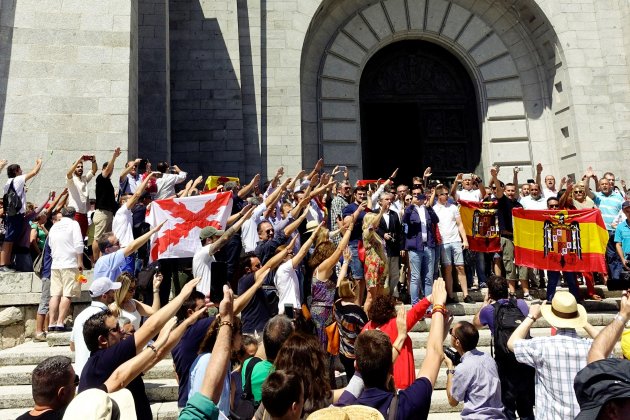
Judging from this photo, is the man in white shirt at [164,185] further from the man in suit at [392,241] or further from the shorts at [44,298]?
the man in suit at [392,241]

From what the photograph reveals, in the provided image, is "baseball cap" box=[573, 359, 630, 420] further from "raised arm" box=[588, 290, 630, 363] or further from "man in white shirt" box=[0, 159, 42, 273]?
"man in white shirt" box=[0, 159, 42, 273]

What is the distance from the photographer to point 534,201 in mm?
10625

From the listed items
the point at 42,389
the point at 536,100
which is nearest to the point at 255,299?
the point at 42,389

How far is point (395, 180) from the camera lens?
18.0 metres

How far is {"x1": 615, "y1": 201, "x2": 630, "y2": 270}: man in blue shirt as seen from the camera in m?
9.21

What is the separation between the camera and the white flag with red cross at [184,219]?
898 cm

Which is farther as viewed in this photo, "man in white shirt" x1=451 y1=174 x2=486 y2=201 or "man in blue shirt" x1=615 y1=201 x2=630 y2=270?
"man in white shirt" x1=451 y1=174 x2=486 y2=201

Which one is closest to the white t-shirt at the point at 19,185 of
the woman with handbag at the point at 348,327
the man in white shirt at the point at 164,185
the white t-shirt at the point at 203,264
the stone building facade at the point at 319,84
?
the man in white shirt at the point at 164,185

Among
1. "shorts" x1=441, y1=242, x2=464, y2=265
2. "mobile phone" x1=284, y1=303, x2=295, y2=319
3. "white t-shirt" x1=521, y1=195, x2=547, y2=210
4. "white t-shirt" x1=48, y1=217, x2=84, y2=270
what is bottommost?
"mobile phone" x1=284, y1=303, x2=295, y2=319

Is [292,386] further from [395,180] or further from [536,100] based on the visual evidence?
[536,100]

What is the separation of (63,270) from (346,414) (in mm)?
6571

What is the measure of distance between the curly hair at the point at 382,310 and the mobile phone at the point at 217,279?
3.36 metres

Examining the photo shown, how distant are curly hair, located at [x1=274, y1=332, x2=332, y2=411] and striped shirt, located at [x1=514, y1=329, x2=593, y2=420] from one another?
177 centimetres

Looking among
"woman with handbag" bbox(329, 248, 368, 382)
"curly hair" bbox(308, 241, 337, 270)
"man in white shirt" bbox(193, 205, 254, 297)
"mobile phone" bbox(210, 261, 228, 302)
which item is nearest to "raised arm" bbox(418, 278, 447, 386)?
"woman with handbag" bbox(329, 248, 368, 382)
